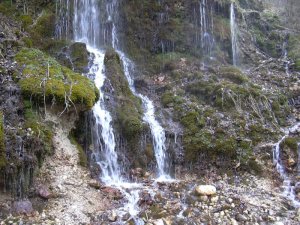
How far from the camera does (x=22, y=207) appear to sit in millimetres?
7086

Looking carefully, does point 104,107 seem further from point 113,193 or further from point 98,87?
point 113,193

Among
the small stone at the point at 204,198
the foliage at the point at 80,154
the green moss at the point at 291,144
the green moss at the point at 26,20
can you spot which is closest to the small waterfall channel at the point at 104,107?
the foliage at the point at 80,154

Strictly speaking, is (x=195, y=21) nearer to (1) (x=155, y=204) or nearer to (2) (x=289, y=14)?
(2) (x=289, y=14)

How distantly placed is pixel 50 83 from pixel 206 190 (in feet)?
17.3

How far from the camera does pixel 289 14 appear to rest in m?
21.0

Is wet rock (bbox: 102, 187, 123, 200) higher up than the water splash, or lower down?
lower down

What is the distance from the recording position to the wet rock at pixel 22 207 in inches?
276

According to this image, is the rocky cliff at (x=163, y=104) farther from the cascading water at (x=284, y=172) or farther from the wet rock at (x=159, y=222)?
the wet rock at (x=159, y=222)

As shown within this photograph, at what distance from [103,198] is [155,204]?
1.34 meters

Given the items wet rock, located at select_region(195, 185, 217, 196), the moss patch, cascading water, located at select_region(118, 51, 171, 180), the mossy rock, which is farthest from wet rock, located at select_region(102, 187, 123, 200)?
the mossy rock

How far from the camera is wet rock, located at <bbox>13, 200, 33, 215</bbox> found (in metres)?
7.00

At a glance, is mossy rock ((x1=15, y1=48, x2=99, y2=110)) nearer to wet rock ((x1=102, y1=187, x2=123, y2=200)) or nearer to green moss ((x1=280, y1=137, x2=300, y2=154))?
wet rock ((x1=102, y1=187, x2=123, y2=200))

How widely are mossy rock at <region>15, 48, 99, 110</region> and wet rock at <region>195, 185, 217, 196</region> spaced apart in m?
3.90

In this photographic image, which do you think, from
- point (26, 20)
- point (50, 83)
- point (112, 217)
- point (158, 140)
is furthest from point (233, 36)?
point (112, 217)
